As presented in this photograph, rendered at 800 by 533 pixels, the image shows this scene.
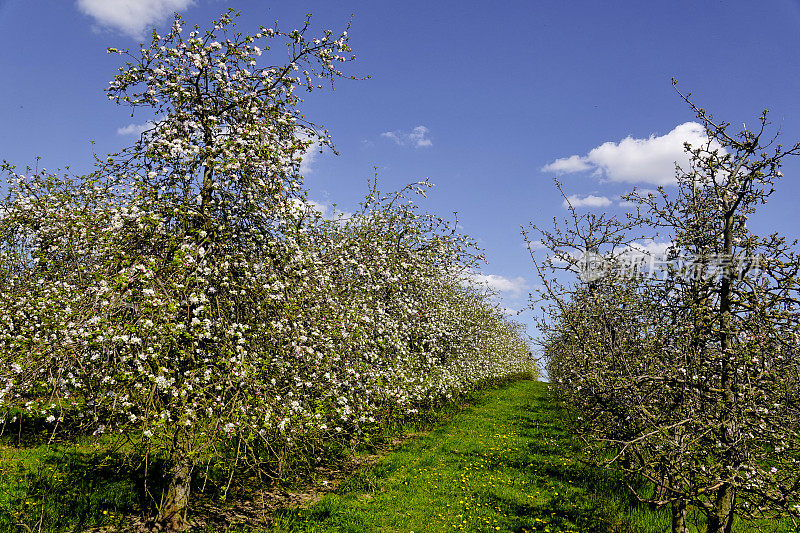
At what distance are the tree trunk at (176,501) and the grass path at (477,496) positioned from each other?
1.65 meters

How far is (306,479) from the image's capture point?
11.1 metres

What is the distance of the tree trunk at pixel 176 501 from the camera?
7969 mm

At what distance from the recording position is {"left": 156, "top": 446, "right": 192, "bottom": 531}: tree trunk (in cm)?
797

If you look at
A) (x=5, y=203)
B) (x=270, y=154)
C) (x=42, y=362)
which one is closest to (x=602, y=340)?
(x=270, y=154)

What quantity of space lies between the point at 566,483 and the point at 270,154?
32.1 ft

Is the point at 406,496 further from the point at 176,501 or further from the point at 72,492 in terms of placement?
the point at 72,492

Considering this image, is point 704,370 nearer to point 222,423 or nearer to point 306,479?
point 222,423

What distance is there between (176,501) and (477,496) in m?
6.00

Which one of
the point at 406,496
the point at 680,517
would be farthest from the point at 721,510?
the point at 406,496

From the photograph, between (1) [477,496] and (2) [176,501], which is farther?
(1) [477,496]

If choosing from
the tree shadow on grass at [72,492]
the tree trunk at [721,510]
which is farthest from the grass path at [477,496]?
the tree shadow on grass at [72,492]

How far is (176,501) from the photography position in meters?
8.09

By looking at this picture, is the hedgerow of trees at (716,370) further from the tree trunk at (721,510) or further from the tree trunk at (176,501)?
the tree trunk at (176,501)

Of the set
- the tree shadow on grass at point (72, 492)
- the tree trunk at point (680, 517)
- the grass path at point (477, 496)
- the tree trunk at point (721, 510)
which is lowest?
the tree shadow on grass at point (72, 492)
